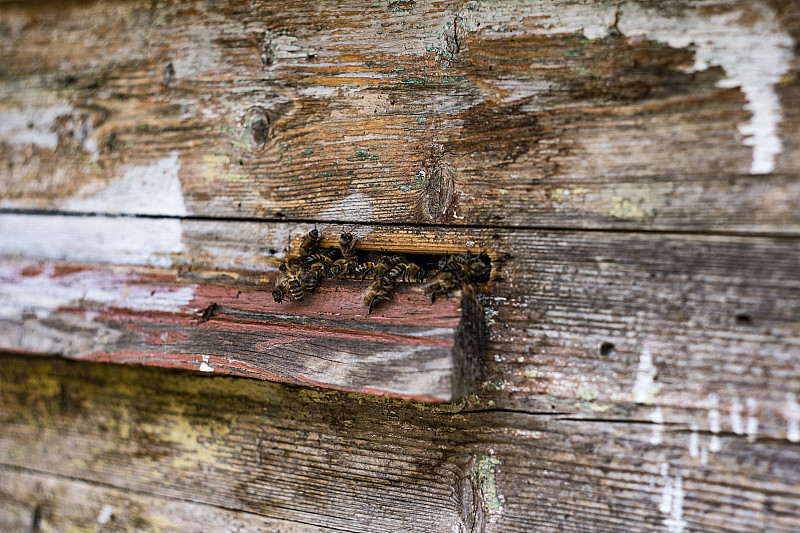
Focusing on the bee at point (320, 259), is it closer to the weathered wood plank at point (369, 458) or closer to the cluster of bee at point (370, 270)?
the cluster of bee at point (370, 270)

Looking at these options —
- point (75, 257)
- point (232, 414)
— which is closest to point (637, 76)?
point (232, 414)

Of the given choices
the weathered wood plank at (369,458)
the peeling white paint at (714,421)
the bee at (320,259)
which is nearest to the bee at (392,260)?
the bee at (320,259)

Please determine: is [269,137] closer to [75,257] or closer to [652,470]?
[75,257]

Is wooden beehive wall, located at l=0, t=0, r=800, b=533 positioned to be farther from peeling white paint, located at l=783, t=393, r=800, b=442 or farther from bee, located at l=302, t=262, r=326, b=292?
bee, located at l=302, t=262, r=326, b=292

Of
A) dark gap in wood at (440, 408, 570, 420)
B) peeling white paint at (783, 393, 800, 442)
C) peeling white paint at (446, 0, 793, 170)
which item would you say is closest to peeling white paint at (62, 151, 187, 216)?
dark gap in wood at (440, 408, 570, 420)

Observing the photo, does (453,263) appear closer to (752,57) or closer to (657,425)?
(657,425)

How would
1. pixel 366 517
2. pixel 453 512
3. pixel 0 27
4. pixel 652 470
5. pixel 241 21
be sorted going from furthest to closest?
pixel 0 27
pixel 241 21
pixel 366 517
pixel 453 512
pixel 652 470
